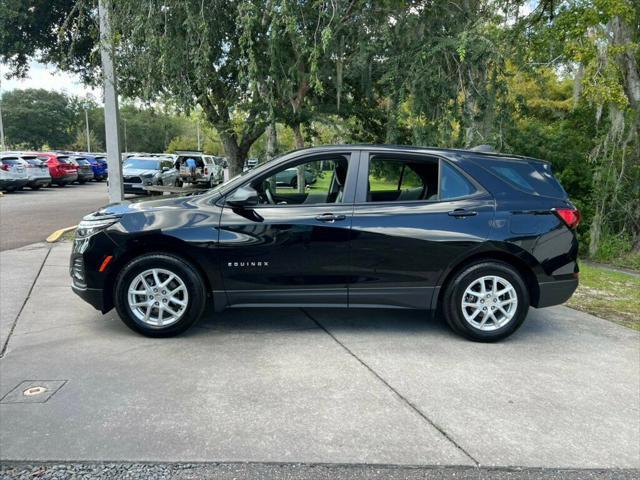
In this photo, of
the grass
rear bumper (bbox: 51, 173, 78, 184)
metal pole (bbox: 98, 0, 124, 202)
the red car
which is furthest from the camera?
rear bumper (bbox: 51, 173, 78, 184)

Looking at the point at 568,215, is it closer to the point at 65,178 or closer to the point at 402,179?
the point at 402,179

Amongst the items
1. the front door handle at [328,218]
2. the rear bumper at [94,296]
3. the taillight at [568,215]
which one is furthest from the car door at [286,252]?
the taillight at [568,215]

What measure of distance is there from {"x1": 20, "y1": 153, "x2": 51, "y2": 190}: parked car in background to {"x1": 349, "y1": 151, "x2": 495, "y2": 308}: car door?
74.6ft

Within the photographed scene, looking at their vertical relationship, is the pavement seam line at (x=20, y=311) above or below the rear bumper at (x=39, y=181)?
below

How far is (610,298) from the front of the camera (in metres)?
6.80

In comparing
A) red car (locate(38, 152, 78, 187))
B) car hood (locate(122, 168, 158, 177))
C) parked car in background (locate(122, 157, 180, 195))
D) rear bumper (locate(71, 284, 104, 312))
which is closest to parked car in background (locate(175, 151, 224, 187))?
parked car in background (locate(122, 157, 180, 195))

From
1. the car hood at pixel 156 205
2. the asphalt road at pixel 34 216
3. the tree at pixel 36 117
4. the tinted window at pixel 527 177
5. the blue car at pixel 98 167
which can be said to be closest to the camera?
the car hood at pixel 156 205

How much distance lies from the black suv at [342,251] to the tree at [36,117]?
84.1 metres

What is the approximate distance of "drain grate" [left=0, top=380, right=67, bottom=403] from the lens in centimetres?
354

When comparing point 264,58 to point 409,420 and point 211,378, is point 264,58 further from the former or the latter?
point 409,420

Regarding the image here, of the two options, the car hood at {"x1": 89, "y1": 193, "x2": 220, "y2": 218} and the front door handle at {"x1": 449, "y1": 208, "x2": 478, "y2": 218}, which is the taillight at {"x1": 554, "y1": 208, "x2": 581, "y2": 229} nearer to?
the front door handle at {"x1": 449, "y1": 208, "x2": 478, "y2": 218}

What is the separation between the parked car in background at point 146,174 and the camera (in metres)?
20.4

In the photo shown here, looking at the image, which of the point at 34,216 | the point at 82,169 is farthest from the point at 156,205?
the point at 82,169

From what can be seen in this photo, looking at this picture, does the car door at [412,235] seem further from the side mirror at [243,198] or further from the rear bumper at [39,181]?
the rear bumper at [39,181]
